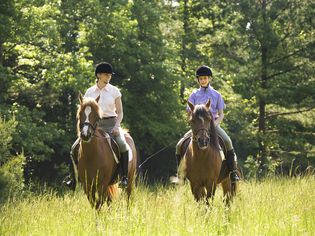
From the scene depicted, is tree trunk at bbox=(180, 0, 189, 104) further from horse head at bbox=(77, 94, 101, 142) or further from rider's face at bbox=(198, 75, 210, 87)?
horse head at bbox=(77, 94, 101, 142)

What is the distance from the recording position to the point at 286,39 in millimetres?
22922

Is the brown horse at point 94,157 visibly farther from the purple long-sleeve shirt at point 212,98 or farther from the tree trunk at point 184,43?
the tree trunk at point 184,43

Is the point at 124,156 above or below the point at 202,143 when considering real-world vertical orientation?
below

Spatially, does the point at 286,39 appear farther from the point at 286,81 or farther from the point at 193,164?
the point at 193,164

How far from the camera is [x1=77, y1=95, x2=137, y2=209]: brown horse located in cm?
819

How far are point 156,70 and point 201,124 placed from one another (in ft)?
52.1

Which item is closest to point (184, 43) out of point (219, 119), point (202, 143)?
point (219, 119)

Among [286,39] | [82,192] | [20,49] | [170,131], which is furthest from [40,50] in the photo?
[82,192]

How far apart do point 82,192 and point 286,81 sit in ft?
52.9

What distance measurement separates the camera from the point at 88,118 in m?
8.16

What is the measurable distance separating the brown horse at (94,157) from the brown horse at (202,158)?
3.99ft

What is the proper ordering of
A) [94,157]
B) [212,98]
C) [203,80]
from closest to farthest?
1. [94,157]
2. [212,98]
3. [203,80]

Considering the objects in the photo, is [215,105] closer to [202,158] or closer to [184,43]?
[202,158]

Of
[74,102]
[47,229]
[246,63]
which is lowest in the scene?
[47,229]
